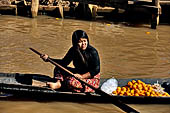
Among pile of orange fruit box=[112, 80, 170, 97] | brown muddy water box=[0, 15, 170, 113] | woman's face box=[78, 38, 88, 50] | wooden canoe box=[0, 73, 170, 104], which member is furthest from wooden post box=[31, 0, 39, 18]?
woman's face box=[78, 38, 88, 50]

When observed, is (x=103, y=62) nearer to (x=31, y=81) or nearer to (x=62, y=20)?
(x=31, y=81)

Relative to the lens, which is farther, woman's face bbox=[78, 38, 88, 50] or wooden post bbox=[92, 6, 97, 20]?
wooden post bbox=[92, 6, 97, 20]

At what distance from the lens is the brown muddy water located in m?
5.82

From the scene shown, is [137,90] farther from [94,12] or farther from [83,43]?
[94,12]

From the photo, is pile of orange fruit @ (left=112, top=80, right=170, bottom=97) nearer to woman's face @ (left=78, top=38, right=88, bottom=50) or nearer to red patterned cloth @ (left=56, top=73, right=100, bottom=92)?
red patterned cloth @ (left=56, top=73, right=100, bottom=92)

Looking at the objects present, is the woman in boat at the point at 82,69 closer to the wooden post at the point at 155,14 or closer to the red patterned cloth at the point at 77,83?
the red patterned cloth at the point at 77,83

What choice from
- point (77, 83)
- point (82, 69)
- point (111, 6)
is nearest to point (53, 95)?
point (77, 83)

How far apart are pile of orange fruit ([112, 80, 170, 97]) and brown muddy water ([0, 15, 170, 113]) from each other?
286 millimetres

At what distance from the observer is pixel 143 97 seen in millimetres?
5625

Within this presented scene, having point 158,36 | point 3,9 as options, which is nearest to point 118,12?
point 158,36

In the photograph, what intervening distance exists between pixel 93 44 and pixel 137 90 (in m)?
5.61

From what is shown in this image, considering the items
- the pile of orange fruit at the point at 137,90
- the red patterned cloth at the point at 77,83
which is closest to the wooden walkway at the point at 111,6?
the pile of orange fruit at the point at 137,90

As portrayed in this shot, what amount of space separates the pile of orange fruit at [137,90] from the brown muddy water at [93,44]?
286 mm

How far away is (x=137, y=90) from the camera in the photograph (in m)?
6.02
